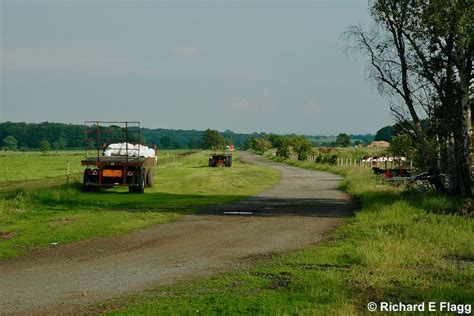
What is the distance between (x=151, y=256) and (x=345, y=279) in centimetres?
376

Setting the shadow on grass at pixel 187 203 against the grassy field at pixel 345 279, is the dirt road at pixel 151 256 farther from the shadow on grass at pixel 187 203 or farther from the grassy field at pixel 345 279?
the grassy field at pixel 345 279

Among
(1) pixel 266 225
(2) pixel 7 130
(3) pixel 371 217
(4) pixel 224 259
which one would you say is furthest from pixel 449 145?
(2) pixel 7 130

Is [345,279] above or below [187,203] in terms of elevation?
above

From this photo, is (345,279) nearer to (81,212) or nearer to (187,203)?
(81,212)

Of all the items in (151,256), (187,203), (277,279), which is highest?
(277,279)

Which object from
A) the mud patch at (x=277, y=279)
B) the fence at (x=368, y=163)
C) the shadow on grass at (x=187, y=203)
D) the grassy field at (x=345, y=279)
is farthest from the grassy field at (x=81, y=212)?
the fence at (x=368, y=163)

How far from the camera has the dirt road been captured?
7.81m

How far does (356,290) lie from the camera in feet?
25.3

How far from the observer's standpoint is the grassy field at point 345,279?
6.99 metres

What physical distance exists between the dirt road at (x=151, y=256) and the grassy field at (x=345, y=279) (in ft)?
2.00

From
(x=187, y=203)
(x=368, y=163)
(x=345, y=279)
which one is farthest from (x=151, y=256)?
(x=368, y=163)

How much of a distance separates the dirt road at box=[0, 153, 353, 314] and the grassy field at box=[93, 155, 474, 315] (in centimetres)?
61

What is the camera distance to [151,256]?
A: 10430 mm

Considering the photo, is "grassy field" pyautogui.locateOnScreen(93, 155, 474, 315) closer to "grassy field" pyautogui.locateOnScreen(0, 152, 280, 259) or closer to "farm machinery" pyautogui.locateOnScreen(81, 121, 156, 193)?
"grassy field" pyautogui.locateOnScreen(0, 152, 280, 259)
